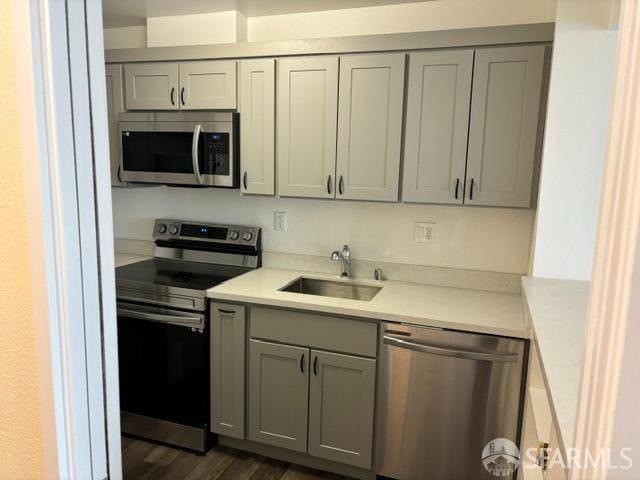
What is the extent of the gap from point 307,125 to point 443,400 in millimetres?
1544

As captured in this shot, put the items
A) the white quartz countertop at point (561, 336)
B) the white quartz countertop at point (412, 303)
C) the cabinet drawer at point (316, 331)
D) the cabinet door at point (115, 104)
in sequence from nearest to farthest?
the white quartz countertop at point (561, 336)
the white quartz countertop at point (412, 303)
the cabinet drawer at point (316, 331)
the cabinet door at point (115, 104)

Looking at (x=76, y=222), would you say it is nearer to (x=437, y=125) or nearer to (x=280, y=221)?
(x=437, y=125)

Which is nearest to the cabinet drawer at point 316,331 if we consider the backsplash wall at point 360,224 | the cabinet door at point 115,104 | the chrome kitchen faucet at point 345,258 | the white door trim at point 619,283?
the chrome kitchen faucet at point 345,258

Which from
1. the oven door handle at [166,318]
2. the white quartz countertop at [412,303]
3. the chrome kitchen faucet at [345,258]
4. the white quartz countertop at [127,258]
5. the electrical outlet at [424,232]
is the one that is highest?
the electrical outlet at [424,232]

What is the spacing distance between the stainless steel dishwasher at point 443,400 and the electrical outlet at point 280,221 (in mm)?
1069

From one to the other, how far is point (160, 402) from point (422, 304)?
156 centimetres

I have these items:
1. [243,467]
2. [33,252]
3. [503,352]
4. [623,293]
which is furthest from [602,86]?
[243,467]

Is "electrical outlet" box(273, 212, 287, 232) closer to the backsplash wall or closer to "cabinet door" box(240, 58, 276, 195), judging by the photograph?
the backsplash wall

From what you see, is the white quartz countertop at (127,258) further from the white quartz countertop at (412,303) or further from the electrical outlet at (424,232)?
the electrical outlet at (424,232)

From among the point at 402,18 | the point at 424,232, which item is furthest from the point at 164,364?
the point at 402,18

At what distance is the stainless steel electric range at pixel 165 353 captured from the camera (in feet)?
8.23

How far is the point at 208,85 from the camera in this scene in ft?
8.68

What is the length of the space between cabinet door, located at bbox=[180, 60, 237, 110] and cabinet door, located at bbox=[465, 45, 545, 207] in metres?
1.30

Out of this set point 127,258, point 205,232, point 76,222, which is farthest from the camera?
point 127,258
